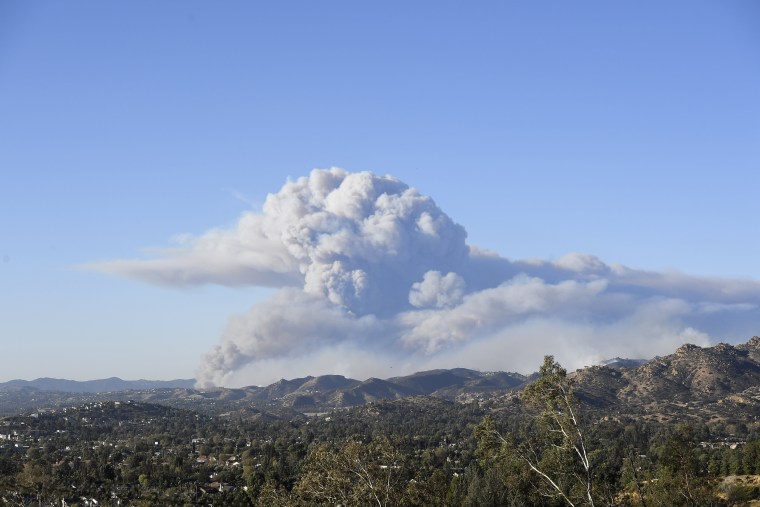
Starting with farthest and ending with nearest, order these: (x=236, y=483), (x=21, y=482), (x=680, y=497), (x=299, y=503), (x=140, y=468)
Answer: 1. (x=140, y=468)
2. (x=236, y=483)
3. (x=21, y=482)
4. (x=680, y=497)
5. (x=299, y=503)

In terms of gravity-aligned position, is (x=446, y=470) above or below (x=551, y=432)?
below

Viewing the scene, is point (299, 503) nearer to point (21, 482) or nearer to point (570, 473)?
point (570, 473)

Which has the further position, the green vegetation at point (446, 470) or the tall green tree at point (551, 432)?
the green vegetation at point (446, 470)

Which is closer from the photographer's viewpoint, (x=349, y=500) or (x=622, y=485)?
(x=349, y=500)

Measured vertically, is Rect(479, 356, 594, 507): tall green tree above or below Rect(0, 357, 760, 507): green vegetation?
above

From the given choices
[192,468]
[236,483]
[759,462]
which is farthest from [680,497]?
[192,468]

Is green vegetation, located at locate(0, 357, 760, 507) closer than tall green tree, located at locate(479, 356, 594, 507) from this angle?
No

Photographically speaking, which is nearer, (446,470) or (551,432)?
(551,432)

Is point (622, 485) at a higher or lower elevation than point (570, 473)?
lower

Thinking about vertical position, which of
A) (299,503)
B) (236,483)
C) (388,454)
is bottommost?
(236,483)

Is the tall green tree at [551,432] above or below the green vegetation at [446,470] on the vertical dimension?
above

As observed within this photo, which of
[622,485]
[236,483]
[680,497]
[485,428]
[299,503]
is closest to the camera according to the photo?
[485,428]
